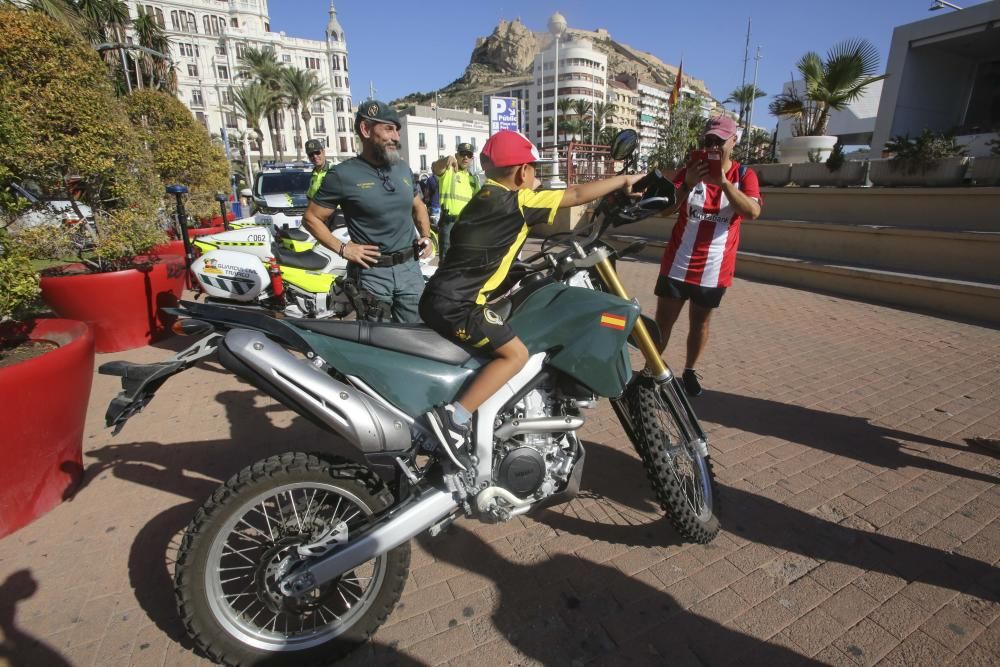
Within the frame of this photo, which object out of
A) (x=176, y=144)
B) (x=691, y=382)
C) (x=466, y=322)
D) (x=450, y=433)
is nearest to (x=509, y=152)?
(x=466, y=322)

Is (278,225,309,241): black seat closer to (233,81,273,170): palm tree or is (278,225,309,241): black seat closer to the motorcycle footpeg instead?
the motorcycle footpeg

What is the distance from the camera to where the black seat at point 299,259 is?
203 inches

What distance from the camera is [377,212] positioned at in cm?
328

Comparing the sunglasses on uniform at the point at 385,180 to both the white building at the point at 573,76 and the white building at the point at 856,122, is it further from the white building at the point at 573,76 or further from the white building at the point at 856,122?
the white building at the point at 573,76

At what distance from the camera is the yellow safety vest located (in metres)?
6.93

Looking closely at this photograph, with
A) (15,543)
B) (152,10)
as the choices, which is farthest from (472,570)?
(152,10)

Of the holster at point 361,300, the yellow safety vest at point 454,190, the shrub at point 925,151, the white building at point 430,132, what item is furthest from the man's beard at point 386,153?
the white building at point 430,132

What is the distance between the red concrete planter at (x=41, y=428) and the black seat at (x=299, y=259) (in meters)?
2.37

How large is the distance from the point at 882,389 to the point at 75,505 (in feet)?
19.2

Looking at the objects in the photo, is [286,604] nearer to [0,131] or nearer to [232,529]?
[232,529]

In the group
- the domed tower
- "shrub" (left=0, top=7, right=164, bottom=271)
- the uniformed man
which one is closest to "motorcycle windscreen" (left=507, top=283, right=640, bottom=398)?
the uniformed man

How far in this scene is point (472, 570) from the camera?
2.37 meters

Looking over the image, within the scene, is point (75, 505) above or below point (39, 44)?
below

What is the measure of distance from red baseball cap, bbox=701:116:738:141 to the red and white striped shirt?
0.57 metres
